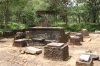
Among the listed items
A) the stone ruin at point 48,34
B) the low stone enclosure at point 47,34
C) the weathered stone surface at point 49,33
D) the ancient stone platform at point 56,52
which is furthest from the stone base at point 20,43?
the ancient stone platform at point 56,52

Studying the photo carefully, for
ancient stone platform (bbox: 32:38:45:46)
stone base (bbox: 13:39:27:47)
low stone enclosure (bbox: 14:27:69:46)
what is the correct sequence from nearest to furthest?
1. stone base (bbox: 13:39:27:47)
2. ancient stone platform (bbox: 32:38:45:46)
3. low stone enclosure (bbox: 14:27:69:46)

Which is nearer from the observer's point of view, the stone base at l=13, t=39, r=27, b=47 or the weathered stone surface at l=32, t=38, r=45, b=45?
the stone base at l=13, t=39, r=27, b=47

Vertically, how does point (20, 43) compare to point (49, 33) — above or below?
below

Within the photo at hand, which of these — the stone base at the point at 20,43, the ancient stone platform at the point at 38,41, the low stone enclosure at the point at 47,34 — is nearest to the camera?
the stone base at the point at 20,43

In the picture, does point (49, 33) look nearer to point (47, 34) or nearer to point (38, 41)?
point (47, 34)

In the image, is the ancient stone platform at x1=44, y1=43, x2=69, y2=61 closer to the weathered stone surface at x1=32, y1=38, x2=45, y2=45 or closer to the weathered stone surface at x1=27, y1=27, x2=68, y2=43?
the weathered stone surface at x1=32, y1=38, x2=45, y2=45

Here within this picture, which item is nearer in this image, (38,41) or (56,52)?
(56,52)

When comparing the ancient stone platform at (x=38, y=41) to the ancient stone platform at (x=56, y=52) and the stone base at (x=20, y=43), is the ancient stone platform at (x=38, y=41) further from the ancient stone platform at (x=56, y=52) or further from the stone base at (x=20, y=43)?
the ancient stone platform at (x=56, y=52)

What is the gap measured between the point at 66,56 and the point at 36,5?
2219cm

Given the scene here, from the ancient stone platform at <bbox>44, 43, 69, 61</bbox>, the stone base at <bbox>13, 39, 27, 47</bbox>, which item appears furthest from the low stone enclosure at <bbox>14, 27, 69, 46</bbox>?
the ancient stone platform at <bbox>44, 43, 69, 61</bbox>

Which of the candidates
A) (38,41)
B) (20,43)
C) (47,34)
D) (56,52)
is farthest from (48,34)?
(56,52)

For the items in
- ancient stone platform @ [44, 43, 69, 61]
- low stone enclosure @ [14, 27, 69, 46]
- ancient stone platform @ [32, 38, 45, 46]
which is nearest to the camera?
ancient stone platform @ [44, 43, 69, 61]

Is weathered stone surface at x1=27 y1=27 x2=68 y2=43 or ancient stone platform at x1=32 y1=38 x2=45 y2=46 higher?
weathered stone surface at x1=27 y1=27 x2=68 y2=43

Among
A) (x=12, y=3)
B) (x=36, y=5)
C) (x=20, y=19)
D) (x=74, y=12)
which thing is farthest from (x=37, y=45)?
(x=20, y=19)
